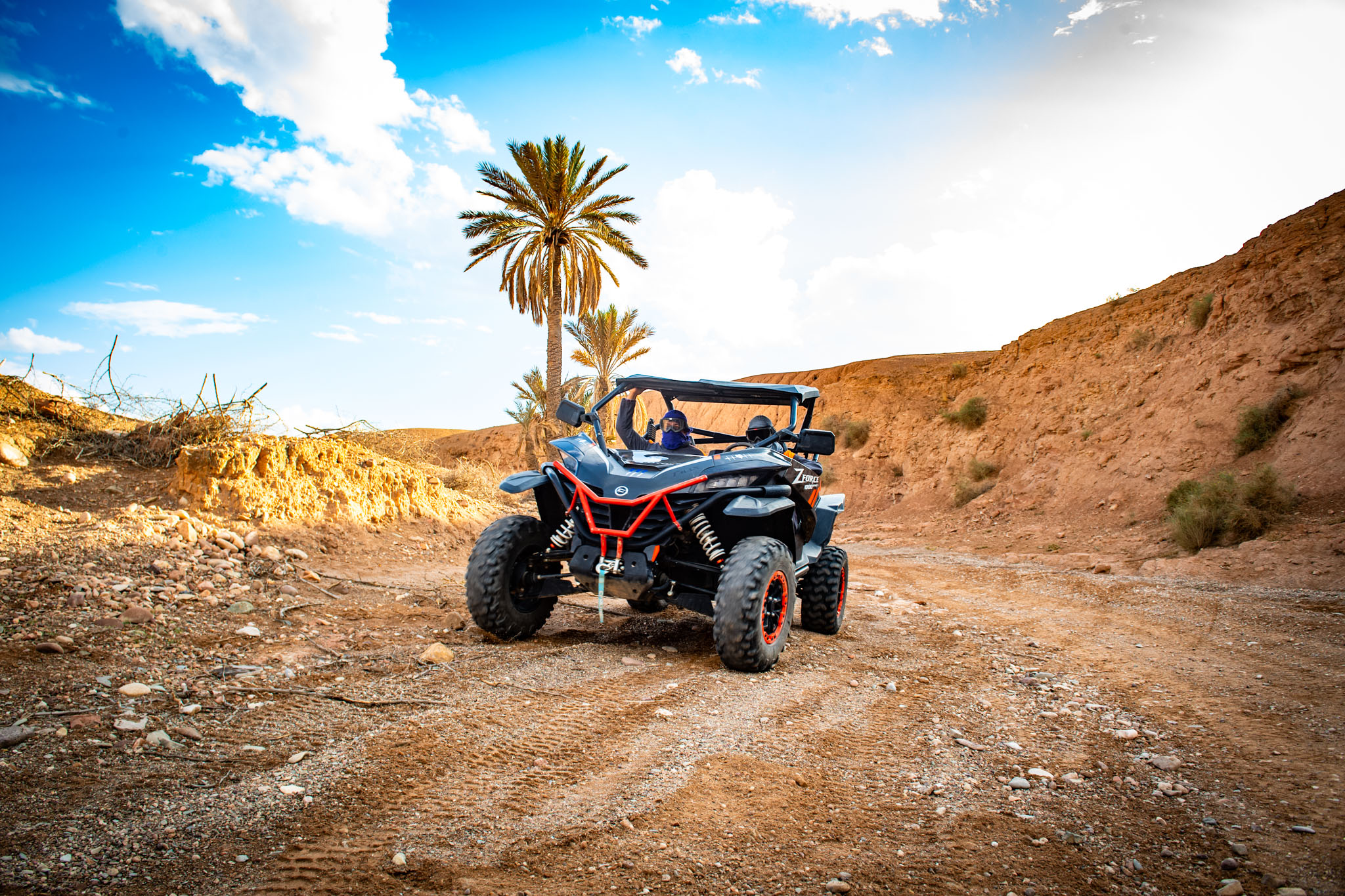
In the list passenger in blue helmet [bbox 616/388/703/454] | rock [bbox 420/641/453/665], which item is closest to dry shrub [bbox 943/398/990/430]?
passenger in blue helmet [bbox 616/388/703/454]

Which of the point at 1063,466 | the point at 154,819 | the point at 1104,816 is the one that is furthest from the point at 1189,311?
the point at 154,819

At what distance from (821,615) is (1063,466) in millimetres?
15484

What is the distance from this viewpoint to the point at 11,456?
7.14m

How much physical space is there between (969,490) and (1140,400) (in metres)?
5.03

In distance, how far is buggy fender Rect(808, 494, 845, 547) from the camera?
6293mm

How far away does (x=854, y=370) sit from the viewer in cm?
2972

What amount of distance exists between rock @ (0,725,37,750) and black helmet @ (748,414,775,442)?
16.4ft

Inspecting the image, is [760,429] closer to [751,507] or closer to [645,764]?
[751,507]

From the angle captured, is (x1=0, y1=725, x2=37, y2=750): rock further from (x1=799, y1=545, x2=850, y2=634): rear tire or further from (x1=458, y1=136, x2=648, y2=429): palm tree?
(x1=458, y1=136, x2=648, y2=429): palm tree

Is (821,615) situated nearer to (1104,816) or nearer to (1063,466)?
(1104,816)

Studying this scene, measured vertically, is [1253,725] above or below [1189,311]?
below

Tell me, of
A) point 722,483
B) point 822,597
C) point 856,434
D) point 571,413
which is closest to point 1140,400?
point 856,434

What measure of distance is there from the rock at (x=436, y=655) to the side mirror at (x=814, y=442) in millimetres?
3369

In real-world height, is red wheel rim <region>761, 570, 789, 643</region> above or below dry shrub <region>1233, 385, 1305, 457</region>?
below
